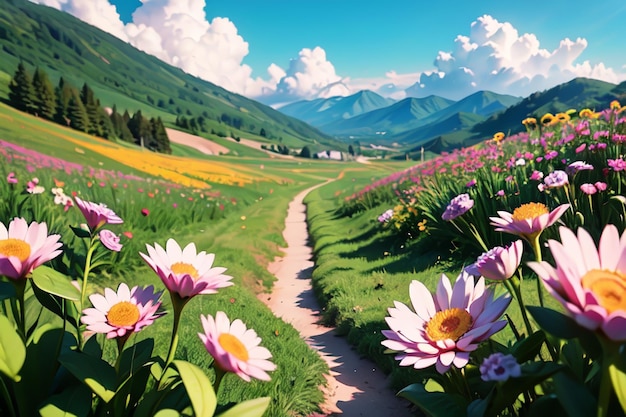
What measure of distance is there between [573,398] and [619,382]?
0.10m

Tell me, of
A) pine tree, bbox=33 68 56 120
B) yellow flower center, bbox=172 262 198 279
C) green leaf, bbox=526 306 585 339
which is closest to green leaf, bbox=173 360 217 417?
yellow flower center, bbox=172 262 198 279

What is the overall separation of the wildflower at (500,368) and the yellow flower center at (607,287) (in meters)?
0.23

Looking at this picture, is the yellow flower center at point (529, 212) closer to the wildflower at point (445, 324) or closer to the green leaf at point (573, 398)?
the wildflower at point (445, 324)

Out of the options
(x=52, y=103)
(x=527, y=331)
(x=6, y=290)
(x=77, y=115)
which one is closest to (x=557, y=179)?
(x=527, y=331)

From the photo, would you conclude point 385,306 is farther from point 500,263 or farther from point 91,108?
point 91,108

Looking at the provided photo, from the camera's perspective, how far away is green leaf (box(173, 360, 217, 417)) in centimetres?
98

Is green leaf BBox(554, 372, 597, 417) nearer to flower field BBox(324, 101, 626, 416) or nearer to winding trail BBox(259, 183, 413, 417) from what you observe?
flower field BBox(324, 101, 626, 416)

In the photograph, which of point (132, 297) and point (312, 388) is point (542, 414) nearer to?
point (132, 297)

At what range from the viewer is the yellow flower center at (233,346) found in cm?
110

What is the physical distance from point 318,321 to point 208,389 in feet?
16.6

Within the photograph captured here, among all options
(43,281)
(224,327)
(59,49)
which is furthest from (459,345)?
(59,49)

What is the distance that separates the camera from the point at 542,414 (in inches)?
41.5

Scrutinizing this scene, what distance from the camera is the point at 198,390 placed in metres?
1.02

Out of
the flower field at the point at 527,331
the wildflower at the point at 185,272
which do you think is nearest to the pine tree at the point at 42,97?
the wildflower at the point at 185,272
